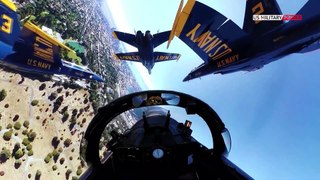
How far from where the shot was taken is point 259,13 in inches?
892

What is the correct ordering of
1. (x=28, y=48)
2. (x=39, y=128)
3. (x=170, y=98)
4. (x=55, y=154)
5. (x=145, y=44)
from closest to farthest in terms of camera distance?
1. (x=170, y=98)
2. (x=28, y=48)
3. (x=145, y=44)
4. (x=55, y=154)
5. (x=39, y=128)

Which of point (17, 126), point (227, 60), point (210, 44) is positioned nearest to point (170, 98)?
point (210, 44)

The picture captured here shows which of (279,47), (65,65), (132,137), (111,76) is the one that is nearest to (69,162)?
(65,65)

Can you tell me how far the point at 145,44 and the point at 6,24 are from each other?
17.5 metres

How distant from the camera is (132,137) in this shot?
159 inches

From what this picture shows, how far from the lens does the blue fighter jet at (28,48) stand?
3023 centimetres

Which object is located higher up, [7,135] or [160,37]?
[160,37]

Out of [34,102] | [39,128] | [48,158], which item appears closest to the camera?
[48,158]

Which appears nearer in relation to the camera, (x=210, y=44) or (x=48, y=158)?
(x=210, y=44)

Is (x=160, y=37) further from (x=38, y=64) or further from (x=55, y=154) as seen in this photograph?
(x=55, y=154)

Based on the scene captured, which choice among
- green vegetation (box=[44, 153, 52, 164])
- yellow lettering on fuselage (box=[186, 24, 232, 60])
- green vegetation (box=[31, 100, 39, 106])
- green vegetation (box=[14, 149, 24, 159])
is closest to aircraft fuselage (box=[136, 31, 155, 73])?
yellow lettering on fuselage (box=[186, 24, 232, 60])

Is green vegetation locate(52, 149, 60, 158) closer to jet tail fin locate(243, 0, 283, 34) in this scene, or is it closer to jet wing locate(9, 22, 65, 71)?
jet wing locate(9, 22, 65, 71)

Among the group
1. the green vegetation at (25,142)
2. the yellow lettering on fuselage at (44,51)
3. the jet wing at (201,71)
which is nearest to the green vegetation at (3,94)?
the green vegetation at (25,142)

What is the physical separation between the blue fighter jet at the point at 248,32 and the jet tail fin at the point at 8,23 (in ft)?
57.1
